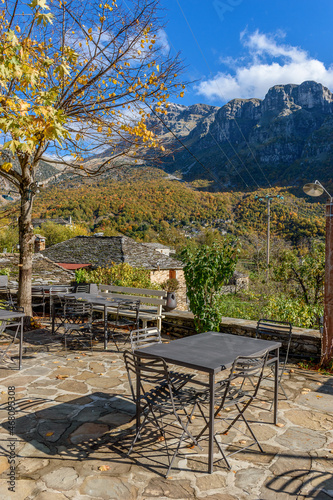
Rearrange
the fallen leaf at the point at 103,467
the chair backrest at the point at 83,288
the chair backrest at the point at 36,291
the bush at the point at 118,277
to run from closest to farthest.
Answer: the fallen leaf at the point at 103,467 → the chair backrest at the point at 83,288 → the chair backrest at the point at 36,291 → the bush at the point at 118,277

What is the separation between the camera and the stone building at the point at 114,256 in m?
18.7

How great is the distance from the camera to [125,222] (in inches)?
1889

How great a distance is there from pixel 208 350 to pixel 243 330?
304 centimetres

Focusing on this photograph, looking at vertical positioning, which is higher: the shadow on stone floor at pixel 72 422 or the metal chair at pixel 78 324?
the metal chair at pixel 78 324

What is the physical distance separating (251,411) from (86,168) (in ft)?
19.5

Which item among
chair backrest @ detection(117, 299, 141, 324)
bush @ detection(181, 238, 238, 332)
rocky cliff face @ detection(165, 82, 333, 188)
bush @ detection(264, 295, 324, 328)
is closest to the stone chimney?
chair backrest @ detection(117, 299, 141, 324)

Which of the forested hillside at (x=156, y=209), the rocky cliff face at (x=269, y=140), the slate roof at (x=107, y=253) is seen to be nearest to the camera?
the slate roof at (x=107, y=253)

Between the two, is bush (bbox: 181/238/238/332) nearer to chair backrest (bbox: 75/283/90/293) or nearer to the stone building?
chair backrest (bbox: 75/283/90/293)

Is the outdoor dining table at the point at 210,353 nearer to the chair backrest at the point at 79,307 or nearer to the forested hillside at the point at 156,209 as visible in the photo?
the chair backrest at the point at 79,307

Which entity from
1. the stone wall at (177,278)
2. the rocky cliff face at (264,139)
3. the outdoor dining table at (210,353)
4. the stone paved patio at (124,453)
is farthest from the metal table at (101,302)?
the rocky cliff face at (264,139)

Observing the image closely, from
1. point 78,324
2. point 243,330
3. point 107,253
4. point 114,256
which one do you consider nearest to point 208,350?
point 243,330

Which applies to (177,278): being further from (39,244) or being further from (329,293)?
(329,293)

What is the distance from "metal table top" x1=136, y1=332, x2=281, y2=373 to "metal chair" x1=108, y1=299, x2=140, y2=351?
246cm

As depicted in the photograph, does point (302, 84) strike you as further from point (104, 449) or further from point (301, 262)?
point (104, 449)
